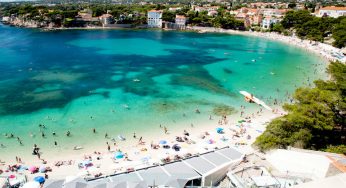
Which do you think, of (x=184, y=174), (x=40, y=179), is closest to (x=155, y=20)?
(x=40, y=179)

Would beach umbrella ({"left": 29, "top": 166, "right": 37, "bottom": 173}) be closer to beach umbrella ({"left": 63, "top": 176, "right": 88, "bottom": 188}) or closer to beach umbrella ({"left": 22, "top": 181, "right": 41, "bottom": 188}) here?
beach umbrella ({"left": 22, "top": 181, "right": 41, "bottom": 188})

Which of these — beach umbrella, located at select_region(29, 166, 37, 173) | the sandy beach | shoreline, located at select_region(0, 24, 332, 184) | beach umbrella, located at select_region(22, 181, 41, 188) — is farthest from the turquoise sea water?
beach umbrella, located at select_region(22, 181, 41, 188)

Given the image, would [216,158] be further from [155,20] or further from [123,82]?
[155,20]

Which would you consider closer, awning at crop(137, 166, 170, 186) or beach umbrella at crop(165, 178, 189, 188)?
beach umbrella at crop(165, 178, 189, 188)

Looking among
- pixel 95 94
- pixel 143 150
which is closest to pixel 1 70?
pixel 95 94

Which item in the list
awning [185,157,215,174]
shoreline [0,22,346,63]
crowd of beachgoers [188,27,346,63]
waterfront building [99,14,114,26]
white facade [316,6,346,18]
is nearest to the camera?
awning [185,157,215,174]

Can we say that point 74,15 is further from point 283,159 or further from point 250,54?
point 283,159

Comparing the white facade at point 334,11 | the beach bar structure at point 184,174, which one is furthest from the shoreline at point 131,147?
the white facade at point 334,11
